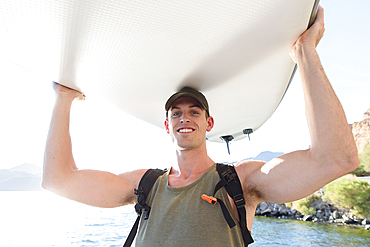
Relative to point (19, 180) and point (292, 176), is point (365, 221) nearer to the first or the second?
point (292, 176)

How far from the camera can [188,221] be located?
1.36 metres

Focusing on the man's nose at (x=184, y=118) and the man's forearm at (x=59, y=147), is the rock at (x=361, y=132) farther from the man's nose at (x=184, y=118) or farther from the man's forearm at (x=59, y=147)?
the man's forearm at (x=59, y=147)

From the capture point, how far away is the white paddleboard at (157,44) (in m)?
1.19

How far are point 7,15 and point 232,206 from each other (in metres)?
1.79

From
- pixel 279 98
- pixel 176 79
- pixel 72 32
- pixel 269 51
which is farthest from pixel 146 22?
pixel 279 98

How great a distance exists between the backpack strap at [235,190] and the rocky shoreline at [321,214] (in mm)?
29317

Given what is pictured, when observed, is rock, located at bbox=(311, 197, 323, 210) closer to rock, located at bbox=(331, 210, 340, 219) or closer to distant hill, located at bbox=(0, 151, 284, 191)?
rock, located at bbox=(331, 210, 340, 219)

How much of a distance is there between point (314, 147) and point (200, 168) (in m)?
0.90

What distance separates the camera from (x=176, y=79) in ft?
6.23

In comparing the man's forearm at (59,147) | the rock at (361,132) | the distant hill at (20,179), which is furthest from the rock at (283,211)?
the distant hill at (20,179)

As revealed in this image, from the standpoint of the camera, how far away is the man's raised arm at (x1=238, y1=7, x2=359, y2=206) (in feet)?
3.65

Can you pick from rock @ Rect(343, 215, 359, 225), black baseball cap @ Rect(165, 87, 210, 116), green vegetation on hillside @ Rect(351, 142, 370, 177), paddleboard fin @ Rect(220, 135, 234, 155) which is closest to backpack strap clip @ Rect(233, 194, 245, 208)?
black baseball cap @ Rect(165, 87, 210, 116)

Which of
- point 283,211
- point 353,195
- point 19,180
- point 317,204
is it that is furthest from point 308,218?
point 19,180

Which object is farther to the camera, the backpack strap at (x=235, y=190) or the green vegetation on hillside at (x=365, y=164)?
the green vegetation on hillside at (x=365, y=164)
